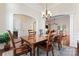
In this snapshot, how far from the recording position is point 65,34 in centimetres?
154

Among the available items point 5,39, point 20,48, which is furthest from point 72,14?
point 5,39

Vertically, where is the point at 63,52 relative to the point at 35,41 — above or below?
below

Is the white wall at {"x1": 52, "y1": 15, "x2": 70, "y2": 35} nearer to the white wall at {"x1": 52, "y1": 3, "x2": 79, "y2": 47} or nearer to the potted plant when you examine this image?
the white wall at {"x1": 52, "y1": 3, "x2": 79, "y2": 47}

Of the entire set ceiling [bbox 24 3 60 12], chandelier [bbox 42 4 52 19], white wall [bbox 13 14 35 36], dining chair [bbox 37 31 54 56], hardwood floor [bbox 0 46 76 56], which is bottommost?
hardwood floor [bbox 0 46 76 56]

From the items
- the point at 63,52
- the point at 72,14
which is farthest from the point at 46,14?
the point at 63,52

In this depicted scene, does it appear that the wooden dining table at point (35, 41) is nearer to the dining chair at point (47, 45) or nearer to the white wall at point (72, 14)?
the dining chair at point (47, 45)

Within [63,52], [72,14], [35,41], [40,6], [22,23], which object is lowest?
[63,52]

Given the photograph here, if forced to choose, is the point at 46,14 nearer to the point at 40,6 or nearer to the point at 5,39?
the point at 40,6

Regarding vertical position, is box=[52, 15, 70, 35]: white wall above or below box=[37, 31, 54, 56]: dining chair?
above

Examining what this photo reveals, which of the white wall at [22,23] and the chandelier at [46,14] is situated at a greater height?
the chandelier at [46,14]

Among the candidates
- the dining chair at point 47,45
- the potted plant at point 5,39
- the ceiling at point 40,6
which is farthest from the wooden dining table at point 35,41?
the ceiling at point 40,6

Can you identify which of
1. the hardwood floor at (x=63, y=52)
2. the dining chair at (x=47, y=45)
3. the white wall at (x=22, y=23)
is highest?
the white wall at (x=22, y=23)

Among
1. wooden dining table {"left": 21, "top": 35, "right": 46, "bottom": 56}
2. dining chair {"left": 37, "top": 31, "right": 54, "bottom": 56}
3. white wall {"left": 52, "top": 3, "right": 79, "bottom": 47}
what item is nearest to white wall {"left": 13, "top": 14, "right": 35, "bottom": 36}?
wooden dining table {"left": 21, "top": 35, "right": 46, "bottom": 56}

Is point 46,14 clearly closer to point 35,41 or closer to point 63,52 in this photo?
point 35,41
